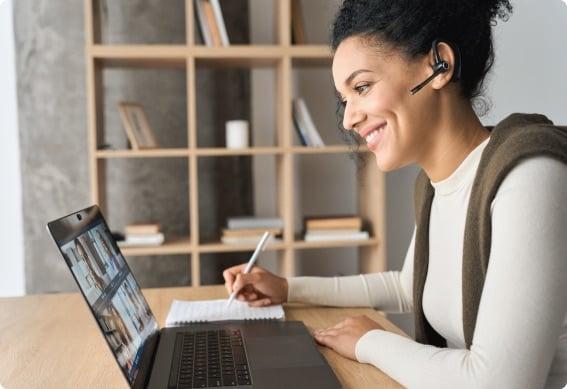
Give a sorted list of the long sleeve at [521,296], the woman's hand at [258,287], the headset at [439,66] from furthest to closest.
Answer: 1. the woman's hand at [258,287]
2. the headset at [439,66]
3. the long sleeve at [521,296]

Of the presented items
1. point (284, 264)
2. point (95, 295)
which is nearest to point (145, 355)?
point (95, 295)

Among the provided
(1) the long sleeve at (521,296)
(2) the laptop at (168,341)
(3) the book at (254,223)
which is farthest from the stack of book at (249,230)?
(1) the long sleeve at (521,296)

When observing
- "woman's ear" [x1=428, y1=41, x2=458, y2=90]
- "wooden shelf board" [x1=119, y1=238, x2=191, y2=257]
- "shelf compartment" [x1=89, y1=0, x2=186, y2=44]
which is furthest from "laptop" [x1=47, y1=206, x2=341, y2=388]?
"shelf compartment" [x1=89, y1=0, x2=186, y2=44]

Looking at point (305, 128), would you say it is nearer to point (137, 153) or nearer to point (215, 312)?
point (137, 153)

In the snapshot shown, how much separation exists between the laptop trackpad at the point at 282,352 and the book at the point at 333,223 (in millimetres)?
1439

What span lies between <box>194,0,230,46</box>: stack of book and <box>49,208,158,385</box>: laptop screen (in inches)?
56.9

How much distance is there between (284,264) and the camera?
98.0 inches

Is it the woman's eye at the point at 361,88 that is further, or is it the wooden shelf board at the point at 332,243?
the wooden shelf board at the point at 332,243

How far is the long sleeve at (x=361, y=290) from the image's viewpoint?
136 cm

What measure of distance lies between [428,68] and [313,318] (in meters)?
0.59

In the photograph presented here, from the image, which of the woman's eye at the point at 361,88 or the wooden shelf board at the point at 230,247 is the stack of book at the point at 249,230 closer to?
the wooden shelf board at the point at 230,247

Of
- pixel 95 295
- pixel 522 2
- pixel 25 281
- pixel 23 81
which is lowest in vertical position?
pixel 25 281

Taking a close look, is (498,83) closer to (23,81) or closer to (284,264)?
(284,264)

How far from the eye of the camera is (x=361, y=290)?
1.40 m
